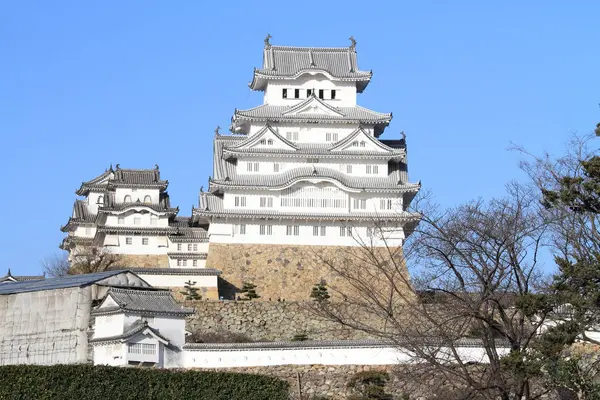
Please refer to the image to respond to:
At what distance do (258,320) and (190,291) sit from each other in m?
4.38

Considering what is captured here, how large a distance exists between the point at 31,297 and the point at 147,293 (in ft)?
14.7

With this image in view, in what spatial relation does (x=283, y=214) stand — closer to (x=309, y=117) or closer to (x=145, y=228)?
(x=309, y=117)

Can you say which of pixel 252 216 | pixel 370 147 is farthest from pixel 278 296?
pixel 370 147

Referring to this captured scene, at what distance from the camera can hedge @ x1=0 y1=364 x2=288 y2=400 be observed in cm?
3048

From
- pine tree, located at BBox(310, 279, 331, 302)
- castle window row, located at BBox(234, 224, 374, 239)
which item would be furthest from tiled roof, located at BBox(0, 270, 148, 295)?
castle window row, located at BBox(234, 224, 374, 239)

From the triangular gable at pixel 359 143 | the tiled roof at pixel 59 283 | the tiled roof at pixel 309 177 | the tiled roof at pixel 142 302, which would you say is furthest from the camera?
the triangular gable at pixel 359 143

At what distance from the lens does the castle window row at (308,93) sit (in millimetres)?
62219

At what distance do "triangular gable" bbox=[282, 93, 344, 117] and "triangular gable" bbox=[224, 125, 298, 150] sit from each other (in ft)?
6.26

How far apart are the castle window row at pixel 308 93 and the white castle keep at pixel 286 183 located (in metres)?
0.05

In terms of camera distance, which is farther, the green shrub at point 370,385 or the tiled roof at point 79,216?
the tiled roof at point 79,216

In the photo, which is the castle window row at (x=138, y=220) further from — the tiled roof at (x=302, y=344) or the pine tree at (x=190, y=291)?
the tiled roof at (x=302, y=344)

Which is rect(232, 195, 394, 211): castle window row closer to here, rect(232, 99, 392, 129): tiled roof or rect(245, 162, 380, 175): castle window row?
rect(245, 162, 380, 175): castle window row

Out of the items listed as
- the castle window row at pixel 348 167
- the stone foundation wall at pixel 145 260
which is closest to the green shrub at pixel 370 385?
the castle window row at pixel 348 167

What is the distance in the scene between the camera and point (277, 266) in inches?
2178
